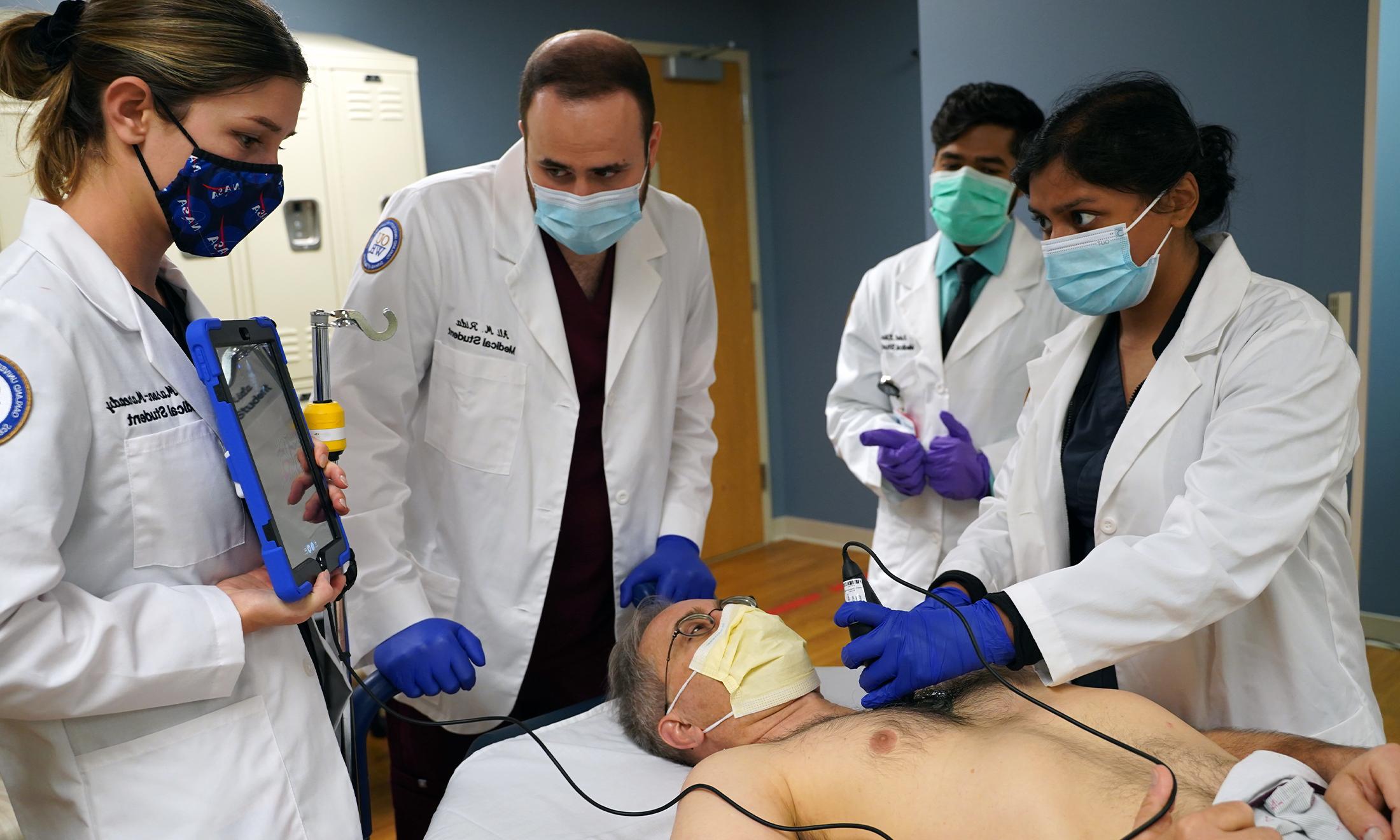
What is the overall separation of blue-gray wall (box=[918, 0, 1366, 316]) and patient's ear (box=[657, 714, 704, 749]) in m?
2.03

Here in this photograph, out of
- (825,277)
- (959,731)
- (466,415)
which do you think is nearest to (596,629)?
(466,415)

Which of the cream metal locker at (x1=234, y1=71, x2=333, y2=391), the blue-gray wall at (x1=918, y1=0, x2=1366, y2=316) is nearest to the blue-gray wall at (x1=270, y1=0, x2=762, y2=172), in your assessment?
the cream metal locker at (x1=234, y1=71, x2=333, y2=391)

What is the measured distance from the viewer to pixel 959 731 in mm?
1299

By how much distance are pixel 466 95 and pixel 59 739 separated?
3.15 meters

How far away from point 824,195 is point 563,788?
351 cm

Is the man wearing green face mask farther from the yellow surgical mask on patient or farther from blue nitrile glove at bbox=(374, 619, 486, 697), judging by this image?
blue nitrile glove at bbox=(374, 619, 486, 697)

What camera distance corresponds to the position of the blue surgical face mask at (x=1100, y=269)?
4.59 ft

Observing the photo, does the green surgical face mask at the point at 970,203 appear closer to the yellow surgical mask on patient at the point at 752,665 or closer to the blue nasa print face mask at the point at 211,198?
the yellow surgical mask on patient at the point at 752,665

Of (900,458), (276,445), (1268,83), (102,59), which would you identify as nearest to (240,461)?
(276,445)

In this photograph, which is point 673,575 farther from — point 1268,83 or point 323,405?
point 1268,83

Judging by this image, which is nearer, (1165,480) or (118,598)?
(118,598)

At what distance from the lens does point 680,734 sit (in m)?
1.50

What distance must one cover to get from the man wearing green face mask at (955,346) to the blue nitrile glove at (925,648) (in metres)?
0.83

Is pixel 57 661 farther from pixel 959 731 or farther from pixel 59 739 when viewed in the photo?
pixel 959 731
